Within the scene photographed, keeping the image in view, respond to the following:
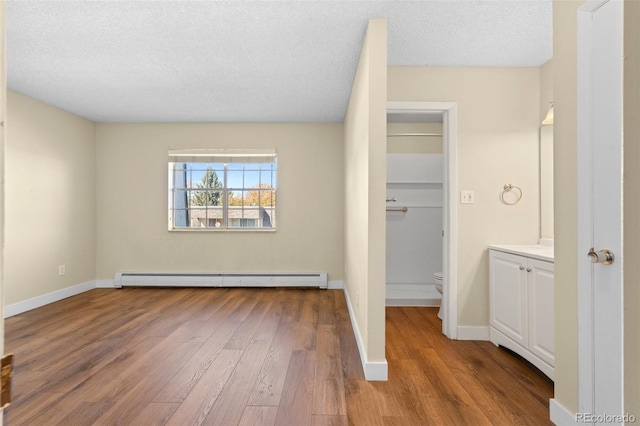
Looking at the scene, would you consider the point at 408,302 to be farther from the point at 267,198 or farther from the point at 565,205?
the point at 565,205

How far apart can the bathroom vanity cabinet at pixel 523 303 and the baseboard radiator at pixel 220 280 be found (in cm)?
250

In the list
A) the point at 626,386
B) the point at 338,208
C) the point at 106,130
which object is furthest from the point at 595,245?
the point at 106,130

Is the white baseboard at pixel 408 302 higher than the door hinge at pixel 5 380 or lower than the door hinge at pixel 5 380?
lower

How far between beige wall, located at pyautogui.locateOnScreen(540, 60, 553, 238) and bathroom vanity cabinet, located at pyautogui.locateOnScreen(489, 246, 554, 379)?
50 cm

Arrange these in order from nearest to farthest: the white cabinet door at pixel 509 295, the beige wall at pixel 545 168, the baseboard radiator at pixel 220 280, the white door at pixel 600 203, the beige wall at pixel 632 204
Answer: the beige wall at pixel 632 204 < the white door at pixel 600 203 < the white cabinet door at pixel 509 295 < the beige wall at pixel 545 168 < the baseboard radiator at pixel 220 280

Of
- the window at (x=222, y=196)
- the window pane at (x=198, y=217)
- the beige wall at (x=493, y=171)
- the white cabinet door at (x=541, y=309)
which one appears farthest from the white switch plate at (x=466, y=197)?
the window pane at (x=198, y=217)

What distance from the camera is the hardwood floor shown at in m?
1.80

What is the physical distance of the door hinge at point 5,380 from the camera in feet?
1.85

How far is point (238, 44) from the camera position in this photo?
2656 mm

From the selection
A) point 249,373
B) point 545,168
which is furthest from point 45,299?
point 545,168

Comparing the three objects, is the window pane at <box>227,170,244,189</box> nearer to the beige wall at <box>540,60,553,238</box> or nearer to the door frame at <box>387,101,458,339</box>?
the door frame at <box>387,101,458,339</box>

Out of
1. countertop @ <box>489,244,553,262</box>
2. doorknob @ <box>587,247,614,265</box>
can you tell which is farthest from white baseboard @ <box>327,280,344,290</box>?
doorknob @ <box>587,247,614,265</box>

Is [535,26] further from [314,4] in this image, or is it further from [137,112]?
[137,112]

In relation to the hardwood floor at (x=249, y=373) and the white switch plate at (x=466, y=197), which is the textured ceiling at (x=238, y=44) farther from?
the hardwood floor at (x=249, y=373)
